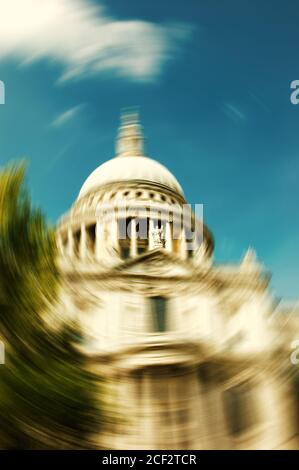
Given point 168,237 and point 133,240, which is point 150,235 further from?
point 168,237

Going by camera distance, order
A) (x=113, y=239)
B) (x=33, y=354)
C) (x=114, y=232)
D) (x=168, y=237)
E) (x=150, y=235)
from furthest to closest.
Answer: (x=114, y=232) → (x=113, y=239) → (x=168, y=237) → (x=150, y=235) → (x=33, y=354)

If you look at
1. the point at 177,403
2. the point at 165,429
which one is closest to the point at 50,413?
the point at 165,429

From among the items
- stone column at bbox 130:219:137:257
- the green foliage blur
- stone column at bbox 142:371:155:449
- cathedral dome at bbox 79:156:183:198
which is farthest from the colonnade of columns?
the green foliage blur

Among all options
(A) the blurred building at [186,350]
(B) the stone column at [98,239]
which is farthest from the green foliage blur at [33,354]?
(B) the stone column at [98,239]

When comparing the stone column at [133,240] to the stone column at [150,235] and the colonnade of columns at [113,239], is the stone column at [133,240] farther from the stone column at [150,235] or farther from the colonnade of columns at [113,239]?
the stone column at [150,235]

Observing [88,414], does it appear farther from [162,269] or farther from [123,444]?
[162,269]

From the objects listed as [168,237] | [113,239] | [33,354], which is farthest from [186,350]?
[113,239]
